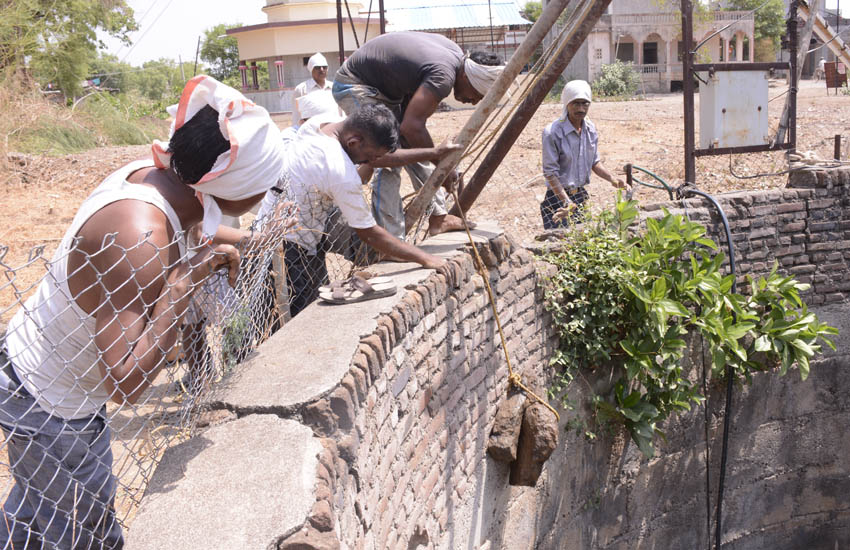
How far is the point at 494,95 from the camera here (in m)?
3.80

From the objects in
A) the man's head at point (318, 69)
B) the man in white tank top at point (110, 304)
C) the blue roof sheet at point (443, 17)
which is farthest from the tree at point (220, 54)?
the man in white tank top at point (110, 304)

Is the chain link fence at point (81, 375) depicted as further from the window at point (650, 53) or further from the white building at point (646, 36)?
the window at point (650, 53)

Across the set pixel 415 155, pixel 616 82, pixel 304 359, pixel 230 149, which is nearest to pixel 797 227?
pixel 415 155

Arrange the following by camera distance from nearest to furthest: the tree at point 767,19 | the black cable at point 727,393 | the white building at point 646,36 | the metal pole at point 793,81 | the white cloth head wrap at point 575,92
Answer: the white cloth head wrap at point 575,92, the black cable at point 727,393, the metal pole at point 793,81, the white building at point 646,36, the tree at point 767,19

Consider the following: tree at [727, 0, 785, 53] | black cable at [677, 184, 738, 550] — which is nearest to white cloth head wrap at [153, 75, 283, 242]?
black cable at [677, 184, 738, 550]

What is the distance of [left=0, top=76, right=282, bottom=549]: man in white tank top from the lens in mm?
1829

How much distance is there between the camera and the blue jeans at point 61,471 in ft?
6.66

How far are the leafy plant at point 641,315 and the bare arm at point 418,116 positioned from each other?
1490 mm

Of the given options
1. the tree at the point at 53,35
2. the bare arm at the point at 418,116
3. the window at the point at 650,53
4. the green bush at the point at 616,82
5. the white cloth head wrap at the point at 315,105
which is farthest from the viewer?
the window at the point at 650,53

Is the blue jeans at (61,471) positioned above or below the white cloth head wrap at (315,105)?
below

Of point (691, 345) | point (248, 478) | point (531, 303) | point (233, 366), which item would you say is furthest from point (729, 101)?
point (248, 478)

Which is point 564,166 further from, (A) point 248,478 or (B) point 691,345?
(A) point 248,478

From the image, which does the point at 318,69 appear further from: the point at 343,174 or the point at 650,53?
the point at 650,53

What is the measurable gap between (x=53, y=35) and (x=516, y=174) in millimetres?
13106
